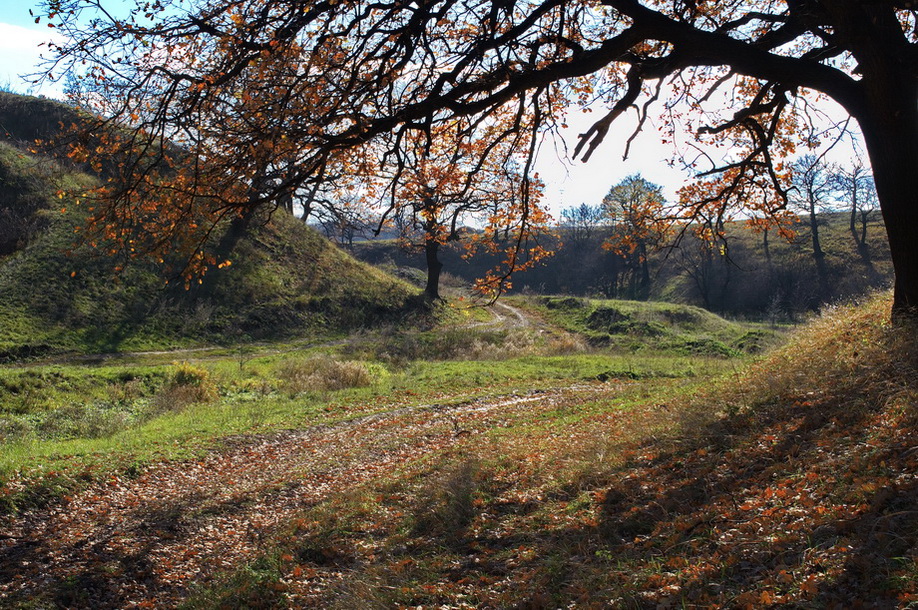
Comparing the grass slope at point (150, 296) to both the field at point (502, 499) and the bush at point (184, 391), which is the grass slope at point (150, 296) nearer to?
the bush at point (184, 391)

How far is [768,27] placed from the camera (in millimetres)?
11055

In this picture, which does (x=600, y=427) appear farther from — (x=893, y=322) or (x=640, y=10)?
(x=640, y=10)

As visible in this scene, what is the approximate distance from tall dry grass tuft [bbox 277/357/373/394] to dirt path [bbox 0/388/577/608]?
536 centimetres

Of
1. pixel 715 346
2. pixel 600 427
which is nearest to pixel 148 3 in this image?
pixel 600 427

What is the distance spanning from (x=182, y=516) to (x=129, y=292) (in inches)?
866

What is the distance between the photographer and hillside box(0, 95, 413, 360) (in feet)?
76.8

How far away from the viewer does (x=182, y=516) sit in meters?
8.02

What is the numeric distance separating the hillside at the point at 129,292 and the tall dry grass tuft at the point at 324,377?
251 inches

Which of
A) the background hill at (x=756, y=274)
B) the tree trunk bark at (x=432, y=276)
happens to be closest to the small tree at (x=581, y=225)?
the background hill at (x=756, y=274)

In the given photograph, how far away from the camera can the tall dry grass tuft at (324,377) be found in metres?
17.9

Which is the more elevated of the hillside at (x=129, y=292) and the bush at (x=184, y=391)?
the hillside at (x=129, y=292)

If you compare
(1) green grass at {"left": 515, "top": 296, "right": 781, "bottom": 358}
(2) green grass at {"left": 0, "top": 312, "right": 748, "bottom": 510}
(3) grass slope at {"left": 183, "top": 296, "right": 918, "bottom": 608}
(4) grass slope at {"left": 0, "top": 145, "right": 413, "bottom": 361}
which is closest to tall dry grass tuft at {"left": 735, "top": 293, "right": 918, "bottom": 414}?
(3) grass slope at {"left": 183, "top": 296, "right": 918, "bottom": 608}

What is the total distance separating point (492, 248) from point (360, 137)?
5.54 metres

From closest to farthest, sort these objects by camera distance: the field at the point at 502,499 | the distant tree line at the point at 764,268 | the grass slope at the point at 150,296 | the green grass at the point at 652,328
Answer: the field at the point at 502,499 → the grass slope at the point at 150,296 → the green grass at the point at 652,328 → the distant tree line at the point at 764,268
